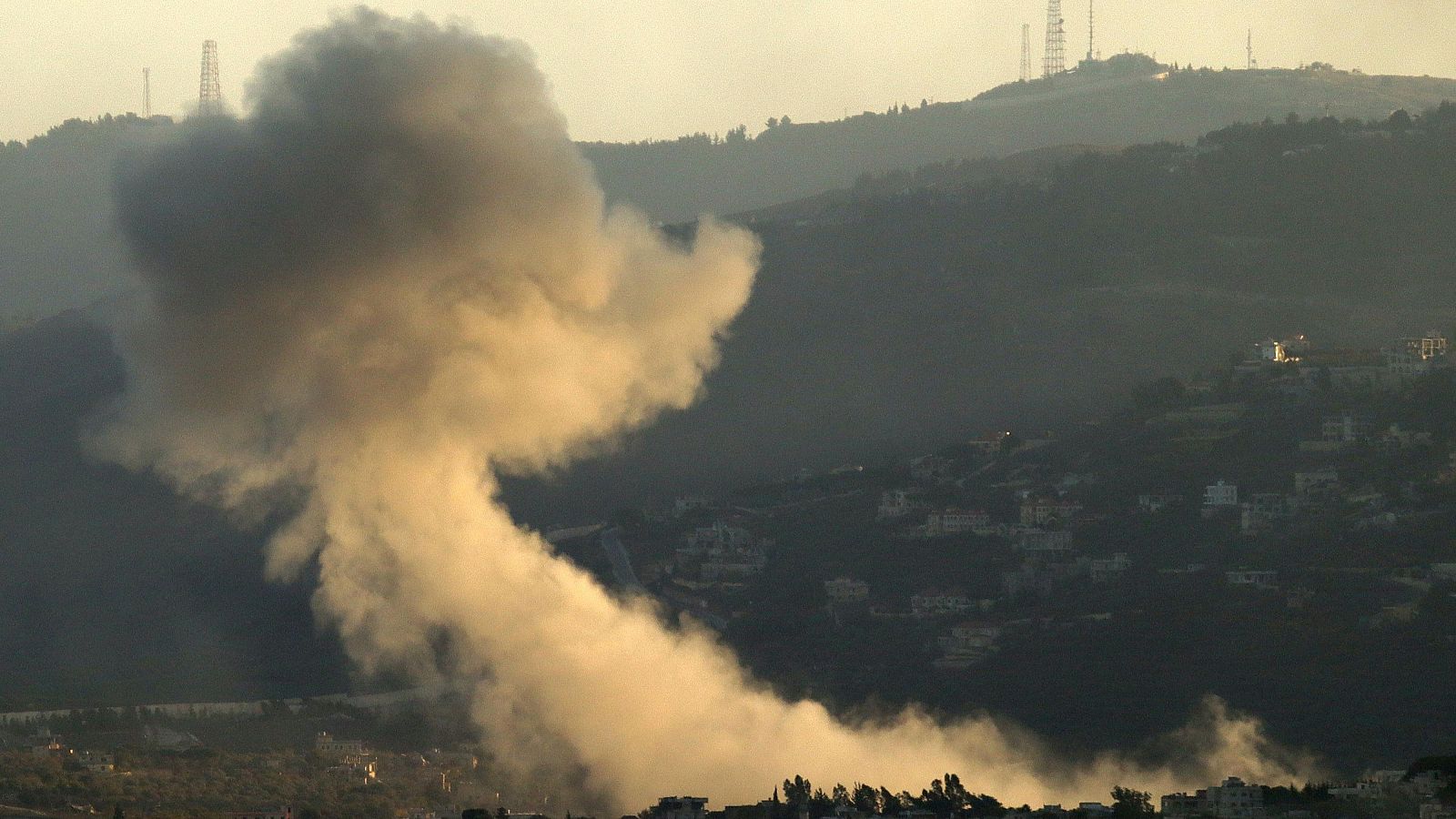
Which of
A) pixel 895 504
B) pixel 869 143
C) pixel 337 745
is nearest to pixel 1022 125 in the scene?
pixel 869 143

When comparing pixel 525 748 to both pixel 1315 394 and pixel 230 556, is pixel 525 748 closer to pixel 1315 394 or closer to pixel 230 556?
pixel 230 556

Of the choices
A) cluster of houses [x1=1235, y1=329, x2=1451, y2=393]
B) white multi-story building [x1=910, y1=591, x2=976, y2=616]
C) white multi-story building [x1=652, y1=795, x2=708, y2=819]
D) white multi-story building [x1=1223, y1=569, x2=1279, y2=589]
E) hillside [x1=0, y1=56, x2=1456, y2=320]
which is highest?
hillside [x1=0, y1=56, x2=1456, y2=320]

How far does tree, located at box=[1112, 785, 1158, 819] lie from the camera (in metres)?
67.8

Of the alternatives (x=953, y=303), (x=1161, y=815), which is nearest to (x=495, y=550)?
(x=1161, y=815)

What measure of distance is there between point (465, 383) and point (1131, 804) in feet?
56.7

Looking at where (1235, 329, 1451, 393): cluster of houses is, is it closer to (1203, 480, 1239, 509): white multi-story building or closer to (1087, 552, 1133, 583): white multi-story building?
(1203, 480, 1239, 509): white multi-story building

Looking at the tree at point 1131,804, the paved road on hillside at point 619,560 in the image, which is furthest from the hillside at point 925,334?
the tree at point 1131,804

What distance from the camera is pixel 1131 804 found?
2719 inches

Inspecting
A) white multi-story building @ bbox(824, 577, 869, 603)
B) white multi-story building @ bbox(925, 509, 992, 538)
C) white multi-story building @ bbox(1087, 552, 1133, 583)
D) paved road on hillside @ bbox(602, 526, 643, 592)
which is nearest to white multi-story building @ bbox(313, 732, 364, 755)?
paved road on hillside @ bbox(602, 526, 643, 592)

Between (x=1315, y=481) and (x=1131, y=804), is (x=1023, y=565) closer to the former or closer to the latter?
(x=1315, y=481)

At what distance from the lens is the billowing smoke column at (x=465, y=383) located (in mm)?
73000

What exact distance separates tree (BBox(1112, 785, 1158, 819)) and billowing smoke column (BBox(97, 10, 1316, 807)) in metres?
2.94

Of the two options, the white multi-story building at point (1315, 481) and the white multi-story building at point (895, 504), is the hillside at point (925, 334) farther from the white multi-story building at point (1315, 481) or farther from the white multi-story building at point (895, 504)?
the white multi-story building at point (1315, 481)

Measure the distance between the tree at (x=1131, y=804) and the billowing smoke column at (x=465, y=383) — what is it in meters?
2.94
